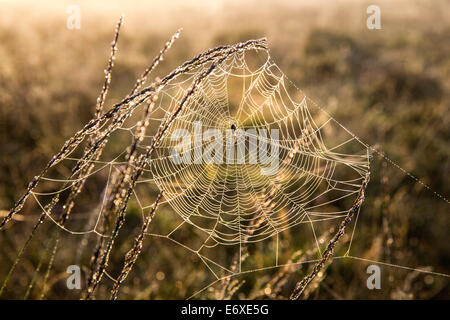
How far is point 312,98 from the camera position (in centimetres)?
577

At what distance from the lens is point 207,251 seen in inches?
128

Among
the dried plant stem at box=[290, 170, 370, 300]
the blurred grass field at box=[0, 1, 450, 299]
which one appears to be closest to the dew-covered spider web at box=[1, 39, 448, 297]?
the blurred grass field at box=[0, 1, 450, 299]

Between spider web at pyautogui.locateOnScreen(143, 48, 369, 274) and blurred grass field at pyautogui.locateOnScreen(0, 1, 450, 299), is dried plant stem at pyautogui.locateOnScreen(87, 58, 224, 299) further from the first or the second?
spider web at pyautogui.locateOnScreen(143, 48, 369, 274)

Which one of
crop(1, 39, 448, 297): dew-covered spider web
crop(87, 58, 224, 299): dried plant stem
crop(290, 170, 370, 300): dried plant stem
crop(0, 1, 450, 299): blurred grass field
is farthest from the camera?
crop(1, 39, 448, 297): dew-covered spider web

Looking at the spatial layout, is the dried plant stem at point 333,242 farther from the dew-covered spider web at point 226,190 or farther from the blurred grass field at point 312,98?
the dew-covered spider web at point 226,190

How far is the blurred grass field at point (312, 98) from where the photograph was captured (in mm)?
2895

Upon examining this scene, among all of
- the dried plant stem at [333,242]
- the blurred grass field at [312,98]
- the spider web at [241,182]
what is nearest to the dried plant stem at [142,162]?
the dried plant stem at [333,242]

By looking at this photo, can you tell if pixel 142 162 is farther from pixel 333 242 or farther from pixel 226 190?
pixel 226 190

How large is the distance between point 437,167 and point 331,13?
11.0 meters

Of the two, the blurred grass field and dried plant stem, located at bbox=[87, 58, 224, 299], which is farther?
the blurred grass field

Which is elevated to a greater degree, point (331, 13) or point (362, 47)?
point (331, 13)

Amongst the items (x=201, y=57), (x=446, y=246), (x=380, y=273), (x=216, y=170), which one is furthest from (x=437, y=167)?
(x=201, y=57)

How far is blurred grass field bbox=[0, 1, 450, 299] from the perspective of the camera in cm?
289

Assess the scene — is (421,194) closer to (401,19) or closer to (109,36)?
(109,36)
